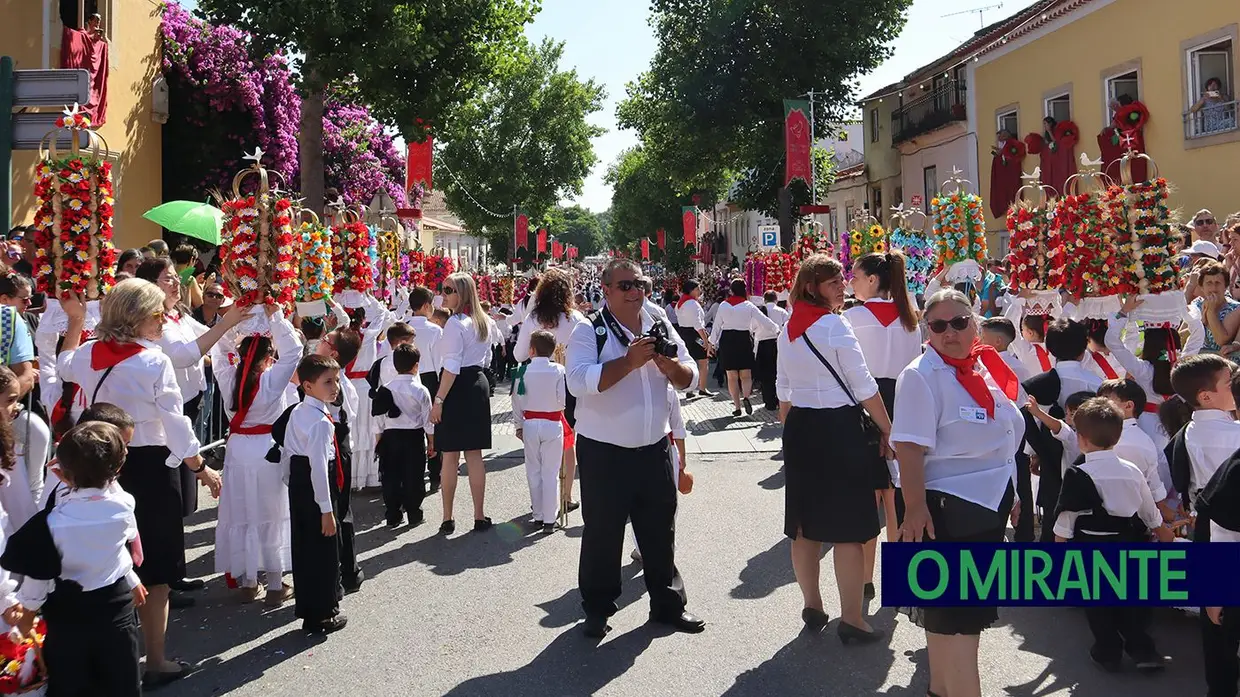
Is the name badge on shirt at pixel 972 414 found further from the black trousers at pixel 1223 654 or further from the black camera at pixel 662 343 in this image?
the black camera at pixel 662 343

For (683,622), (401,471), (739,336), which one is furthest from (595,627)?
(739,336)

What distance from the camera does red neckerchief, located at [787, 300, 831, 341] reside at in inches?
211

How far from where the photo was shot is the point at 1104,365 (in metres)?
6.47

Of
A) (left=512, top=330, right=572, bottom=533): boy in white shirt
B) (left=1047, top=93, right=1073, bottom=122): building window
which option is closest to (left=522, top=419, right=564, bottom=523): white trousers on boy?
(left=512, top=330, right=572, bottom=533): boy in white shirt

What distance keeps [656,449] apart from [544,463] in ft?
8.75

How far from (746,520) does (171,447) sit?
179 inches

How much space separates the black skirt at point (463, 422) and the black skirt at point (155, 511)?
9.99ft

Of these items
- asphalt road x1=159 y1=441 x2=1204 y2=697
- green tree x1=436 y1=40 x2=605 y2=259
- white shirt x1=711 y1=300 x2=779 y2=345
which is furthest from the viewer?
green tree x1=436 y1=40 x2=605 y2=259

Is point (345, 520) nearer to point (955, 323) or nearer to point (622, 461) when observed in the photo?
point (622, 461)

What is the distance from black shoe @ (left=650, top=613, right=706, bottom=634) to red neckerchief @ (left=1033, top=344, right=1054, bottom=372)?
Answer: 2989mm

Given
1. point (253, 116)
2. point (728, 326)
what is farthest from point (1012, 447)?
point (253, 116)

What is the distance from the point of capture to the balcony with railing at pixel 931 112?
28.2 m

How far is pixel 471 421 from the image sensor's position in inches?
320

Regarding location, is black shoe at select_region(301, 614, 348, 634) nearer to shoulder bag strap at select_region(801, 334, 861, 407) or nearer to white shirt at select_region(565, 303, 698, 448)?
white shirt at select_region(565, 303, 698, 448)
